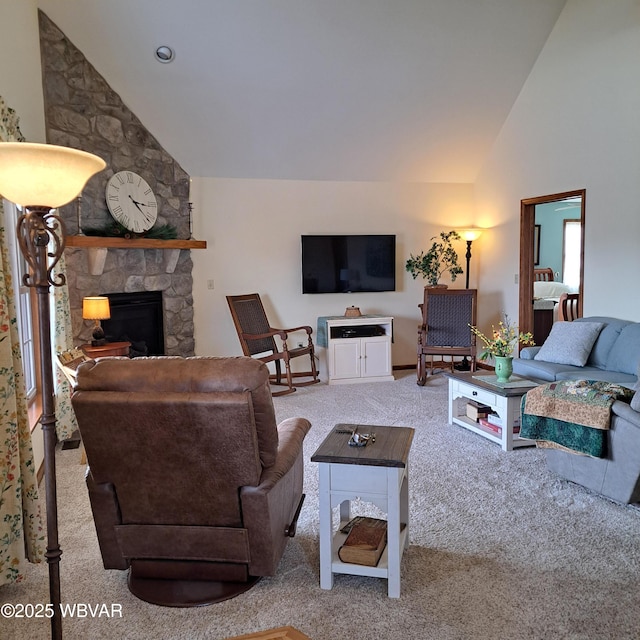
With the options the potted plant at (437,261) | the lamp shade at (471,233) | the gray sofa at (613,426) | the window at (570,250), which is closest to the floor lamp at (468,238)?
the lamp shade at (471,233)

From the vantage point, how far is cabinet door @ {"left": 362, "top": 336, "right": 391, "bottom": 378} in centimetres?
573

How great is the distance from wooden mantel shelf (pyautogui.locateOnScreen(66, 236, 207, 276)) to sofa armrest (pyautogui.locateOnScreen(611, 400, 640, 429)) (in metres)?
4.05

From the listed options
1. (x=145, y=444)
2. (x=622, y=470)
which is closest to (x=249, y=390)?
(x=145, y=444)

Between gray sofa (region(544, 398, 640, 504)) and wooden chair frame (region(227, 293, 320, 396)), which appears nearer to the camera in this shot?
gray sofa (region(544, 398, 640, 504))

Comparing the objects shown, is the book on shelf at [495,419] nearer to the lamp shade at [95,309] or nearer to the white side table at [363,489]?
the white side table at [363,489]

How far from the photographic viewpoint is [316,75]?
489 centimetres

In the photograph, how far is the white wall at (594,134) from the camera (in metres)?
4.30

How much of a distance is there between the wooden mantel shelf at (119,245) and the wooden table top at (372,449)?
3193 millimetres

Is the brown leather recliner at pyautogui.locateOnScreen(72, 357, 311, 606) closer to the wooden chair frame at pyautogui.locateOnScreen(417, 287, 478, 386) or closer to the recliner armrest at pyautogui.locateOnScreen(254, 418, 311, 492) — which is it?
the recliner armrest at pyautogui.locateOnScreen(254, 418, 311, 492)

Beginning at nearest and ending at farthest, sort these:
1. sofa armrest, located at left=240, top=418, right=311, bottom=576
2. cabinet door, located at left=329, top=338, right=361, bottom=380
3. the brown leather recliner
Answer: the brown leather recliner < sofa armrest, located at left=240, top=418, right=311, bottom=576 < cabinet door, located at left=329, top=338, right=361, bottom=380

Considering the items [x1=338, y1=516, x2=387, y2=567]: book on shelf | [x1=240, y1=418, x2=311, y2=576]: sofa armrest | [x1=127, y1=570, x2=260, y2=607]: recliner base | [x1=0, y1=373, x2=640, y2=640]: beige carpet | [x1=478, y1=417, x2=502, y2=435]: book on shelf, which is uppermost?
[x1=240, y1=418, x2=311, y2=576]: sofa armrest

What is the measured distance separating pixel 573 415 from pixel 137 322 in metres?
4.09

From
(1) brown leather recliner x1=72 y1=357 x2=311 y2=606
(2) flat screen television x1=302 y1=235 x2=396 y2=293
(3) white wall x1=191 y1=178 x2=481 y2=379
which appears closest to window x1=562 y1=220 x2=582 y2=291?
(3) white wall x1=191 y1=178 x2=481 y2=379

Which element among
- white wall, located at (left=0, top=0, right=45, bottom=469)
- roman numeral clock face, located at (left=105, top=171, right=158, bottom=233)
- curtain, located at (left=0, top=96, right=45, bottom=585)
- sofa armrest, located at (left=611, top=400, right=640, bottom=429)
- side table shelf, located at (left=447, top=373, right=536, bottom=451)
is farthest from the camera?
roman numeral clock face, located at (left=105, top=171, right=158, bottom=233)
